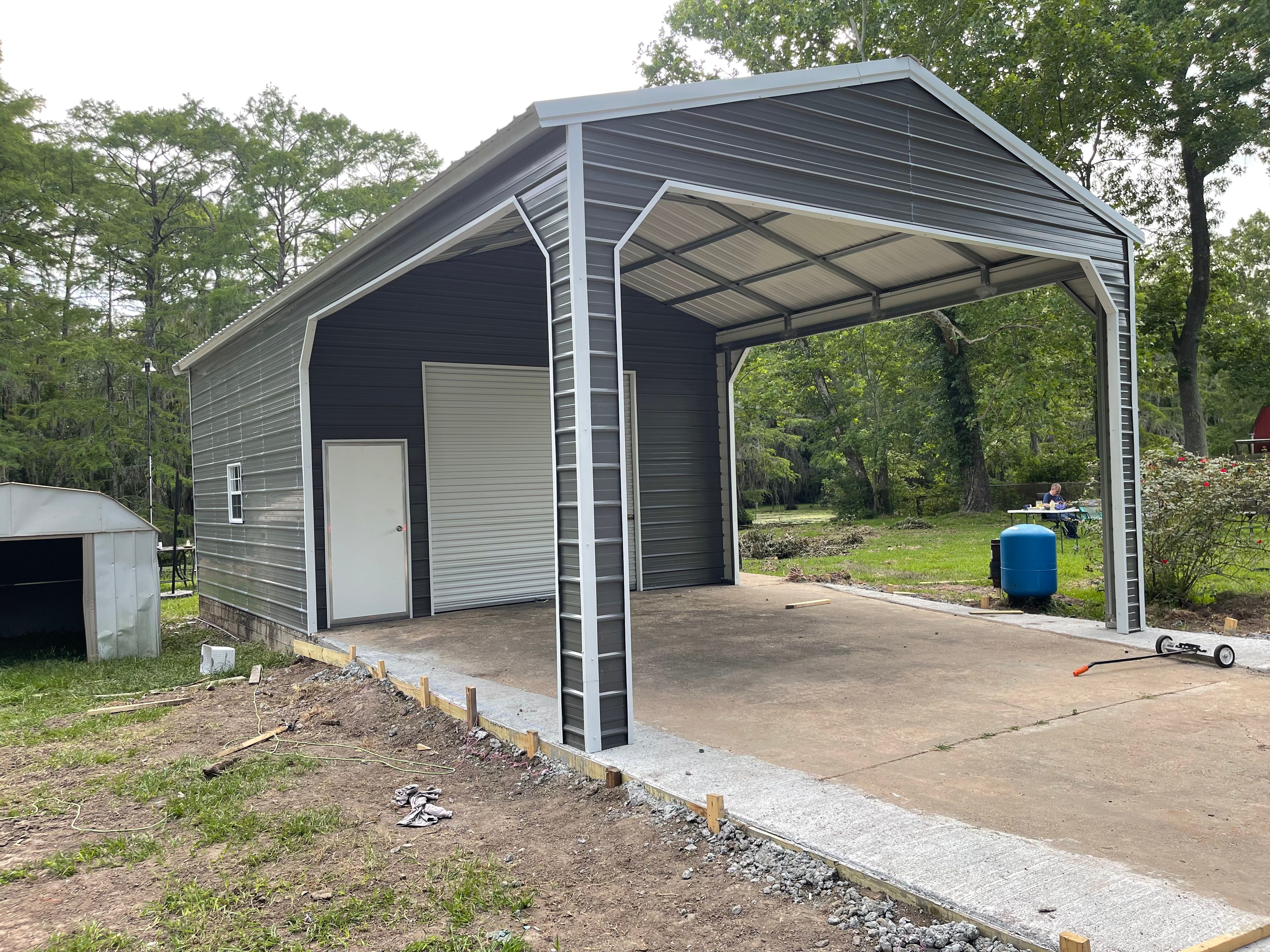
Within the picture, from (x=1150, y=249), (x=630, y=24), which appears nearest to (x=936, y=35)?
(x=1150, y=249)

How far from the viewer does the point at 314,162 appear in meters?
27.8

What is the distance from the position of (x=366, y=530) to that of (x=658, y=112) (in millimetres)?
5784

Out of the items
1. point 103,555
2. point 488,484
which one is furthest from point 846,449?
point 103,555

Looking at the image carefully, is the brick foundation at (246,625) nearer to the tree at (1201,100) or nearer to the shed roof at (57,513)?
the shed roof at (57,513)

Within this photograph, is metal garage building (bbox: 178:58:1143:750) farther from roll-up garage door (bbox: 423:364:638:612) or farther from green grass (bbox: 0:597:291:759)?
green grass (bbox: 0:597:291:759)

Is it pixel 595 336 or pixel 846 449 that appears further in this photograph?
pixel 846 449

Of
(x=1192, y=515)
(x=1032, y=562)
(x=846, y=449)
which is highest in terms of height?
(x=846, y=449)

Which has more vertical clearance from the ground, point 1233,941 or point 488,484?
point 488,484

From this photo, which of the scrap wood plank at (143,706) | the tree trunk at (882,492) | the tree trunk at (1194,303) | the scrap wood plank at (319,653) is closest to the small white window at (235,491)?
the scrap wood plank at (319,653)

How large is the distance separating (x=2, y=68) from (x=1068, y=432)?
97.1 feet

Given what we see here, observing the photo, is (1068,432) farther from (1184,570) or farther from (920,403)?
(1184,570)

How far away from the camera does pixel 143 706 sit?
6.86 meters

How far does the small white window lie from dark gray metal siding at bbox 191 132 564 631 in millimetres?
127

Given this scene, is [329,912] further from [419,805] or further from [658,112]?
[658,112]
